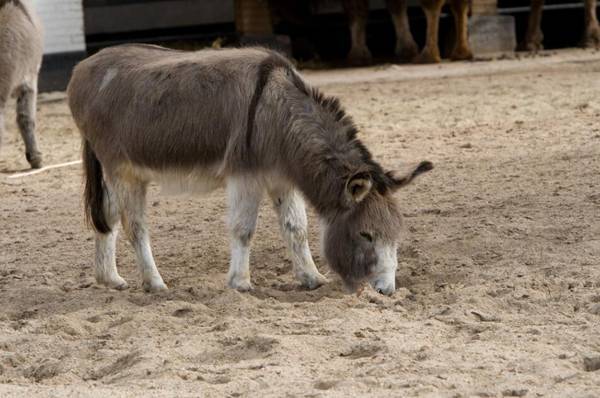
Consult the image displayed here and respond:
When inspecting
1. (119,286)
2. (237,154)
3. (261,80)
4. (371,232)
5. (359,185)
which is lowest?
(119,286)

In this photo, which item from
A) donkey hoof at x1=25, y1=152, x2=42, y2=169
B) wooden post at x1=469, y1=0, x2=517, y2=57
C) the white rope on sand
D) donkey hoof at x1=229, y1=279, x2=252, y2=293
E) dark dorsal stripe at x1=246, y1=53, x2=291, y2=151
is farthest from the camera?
wooden post at x1=469, y1=0, x2=517, y2=57

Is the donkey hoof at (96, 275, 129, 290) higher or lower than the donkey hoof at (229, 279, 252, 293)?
lower

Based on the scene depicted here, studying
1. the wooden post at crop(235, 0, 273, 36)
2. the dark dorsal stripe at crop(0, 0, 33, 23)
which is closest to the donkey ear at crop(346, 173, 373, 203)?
the dark dorsal stripe at crop(0, 0, 33, 23)

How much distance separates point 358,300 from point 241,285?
810 millimetres

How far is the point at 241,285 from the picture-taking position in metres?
6.59

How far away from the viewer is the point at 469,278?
650cm

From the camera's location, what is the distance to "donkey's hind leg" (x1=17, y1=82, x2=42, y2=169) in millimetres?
11016

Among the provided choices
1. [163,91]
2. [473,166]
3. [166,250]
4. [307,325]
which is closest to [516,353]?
[307,325]

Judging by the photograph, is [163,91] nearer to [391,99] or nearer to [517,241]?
[517,241]

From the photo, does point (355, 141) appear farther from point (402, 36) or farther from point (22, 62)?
point (402, 36)

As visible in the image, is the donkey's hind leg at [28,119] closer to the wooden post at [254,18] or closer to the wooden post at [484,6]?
the wooden post at [254,18]

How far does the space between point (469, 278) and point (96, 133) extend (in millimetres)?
2311

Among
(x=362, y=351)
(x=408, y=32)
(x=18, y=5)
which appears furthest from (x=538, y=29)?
(x=362, y=351)

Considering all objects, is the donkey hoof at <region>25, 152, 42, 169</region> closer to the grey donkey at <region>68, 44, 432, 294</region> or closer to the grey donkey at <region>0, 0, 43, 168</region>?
the grey donkey at <region>0, 0, 43, 168</region>
